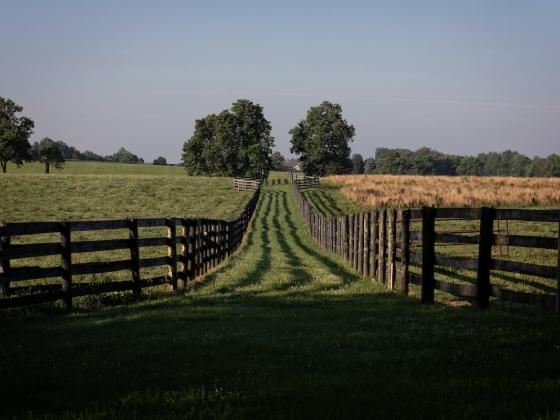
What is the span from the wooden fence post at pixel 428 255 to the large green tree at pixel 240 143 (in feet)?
330

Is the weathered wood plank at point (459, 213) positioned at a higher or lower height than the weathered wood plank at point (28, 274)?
higher

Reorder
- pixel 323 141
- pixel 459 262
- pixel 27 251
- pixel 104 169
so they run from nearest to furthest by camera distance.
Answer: pixel 459 262 → pixel 27 251 → pixel 323 141 → pixel 104 169

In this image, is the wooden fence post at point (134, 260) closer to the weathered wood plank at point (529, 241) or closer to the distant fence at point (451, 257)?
the distant fence at point (451, 257)

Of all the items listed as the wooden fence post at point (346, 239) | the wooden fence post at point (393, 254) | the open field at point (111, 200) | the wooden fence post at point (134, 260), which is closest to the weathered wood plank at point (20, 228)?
the wooden fence post at point (134, 260)

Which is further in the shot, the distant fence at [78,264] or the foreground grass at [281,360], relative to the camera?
the distant fence at [78,264]

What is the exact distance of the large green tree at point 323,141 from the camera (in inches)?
4633

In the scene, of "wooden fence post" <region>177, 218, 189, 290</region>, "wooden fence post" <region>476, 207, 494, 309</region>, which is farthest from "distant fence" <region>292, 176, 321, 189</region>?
"wooden fence post" <region>476, 207, 494, 309</region>

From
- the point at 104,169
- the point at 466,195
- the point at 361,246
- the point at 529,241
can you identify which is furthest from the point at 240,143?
the point at 529,241

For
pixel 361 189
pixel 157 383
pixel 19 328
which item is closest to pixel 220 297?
pixel 19 328

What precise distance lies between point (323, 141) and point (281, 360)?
112 m

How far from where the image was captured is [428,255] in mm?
11852

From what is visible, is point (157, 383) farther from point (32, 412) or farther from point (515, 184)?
point (515, 184)

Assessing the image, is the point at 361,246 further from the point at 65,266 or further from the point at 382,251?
the point at 65,266

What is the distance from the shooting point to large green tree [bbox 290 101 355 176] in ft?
386
